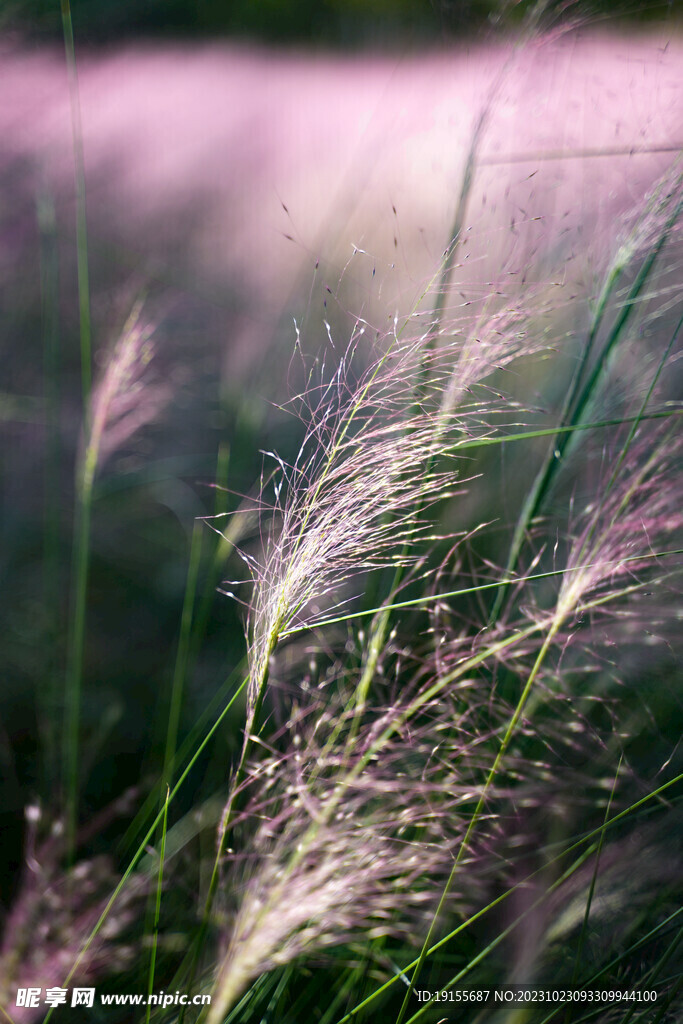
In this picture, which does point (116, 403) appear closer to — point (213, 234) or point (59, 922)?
point (59, 922)

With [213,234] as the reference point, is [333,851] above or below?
below

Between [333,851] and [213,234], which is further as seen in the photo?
[213,234]

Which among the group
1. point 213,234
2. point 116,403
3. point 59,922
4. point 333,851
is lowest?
point 59,922

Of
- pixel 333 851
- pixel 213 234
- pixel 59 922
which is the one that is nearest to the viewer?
pixel 333 851

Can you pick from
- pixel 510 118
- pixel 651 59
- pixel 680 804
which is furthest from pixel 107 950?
pixel 651 59

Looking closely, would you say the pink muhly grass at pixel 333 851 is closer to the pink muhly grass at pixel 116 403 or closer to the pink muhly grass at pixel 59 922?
the pink muhly grass at pixel 59 922

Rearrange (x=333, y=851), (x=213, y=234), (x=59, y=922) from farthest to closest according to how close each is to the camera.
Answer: (x=213, y=234) → (x=59, y=922) → (x=333, y=851)

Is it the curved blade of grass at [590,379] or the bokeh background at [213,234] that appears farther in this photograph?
the bokeh background at [213,234]

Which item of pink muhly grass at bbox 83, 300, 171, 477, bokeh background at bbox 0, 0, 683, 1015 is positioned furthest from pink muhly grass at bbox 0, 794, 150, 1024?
pink muhly grass at bbox 83, 300, 171, 477

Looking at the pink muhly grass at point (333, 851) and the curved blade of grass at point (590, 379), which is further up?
the curved blade of grass at point (590, 379)

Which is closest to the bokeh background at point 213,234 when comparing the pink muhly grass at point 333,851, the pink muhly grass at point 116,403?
the pink muhly grass at point 116,403

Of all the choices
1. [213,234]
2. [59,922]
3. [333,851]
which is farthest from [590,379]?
[213,234]
